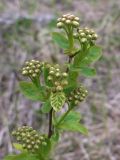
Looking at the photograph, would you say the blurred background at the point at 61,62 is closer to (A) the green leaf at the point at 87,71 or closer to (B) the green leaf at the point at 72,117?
(B) the green leaf at the point at 72,117

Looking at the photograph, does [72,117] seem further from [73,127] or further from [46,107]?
[46,107]

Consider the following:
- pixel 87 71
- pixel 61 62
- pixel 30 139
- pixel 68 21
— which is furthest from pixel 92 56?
pixel 61 62

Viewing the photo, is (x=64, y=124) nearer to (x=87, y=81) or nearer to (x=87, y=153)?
(x=87, y=153)

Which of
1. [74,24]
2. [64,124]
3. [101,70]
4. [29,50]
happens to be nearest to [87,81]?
[101,70]

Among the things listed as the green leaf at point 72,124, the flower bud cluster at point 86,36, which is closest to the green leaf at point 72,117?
the green leaf at point 72,124

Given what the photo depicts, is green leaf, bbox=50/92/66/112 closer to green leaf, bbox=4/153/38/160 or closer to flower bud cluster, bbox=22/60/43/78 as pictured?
flower bud cluster, bbox=22/60/43/78

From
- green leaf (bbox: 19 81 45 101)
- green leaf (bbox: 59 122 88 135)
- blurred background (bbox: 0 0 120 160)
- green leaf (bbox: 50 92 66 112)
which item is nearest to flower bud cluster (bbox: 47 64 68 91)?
green leaf (bbox: 50 92 66 112)
